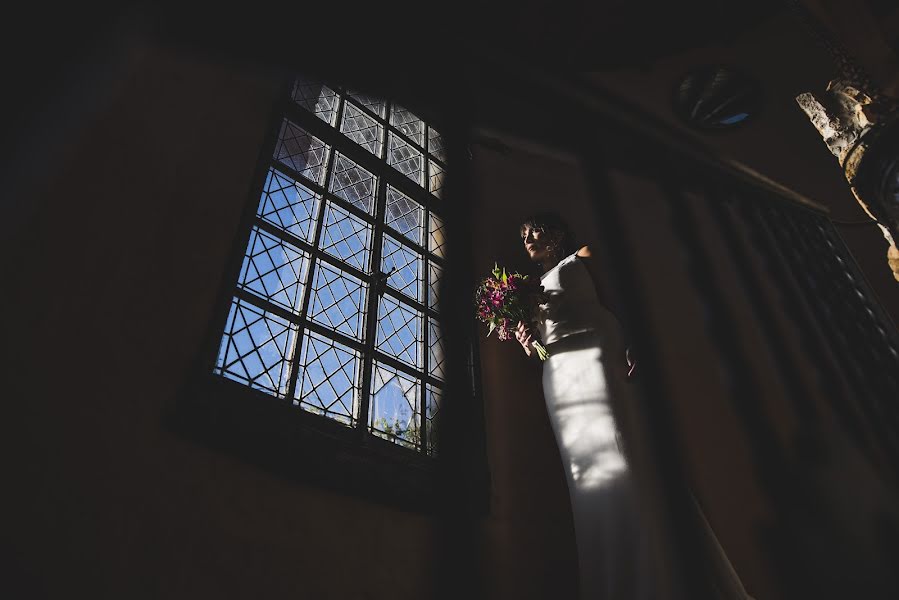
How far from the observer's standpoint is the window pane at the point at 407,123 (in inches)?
179

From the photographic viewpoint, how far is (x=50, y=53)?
0.48 metres

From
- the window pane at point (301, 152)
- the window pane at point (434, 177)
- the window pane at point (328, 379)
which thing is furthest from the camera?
the window pane at point (434, 177)

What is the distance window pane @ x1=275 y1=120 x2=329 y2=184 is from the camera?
3373 mm

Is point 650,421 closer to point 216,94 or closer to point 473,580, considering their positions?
point 473,580

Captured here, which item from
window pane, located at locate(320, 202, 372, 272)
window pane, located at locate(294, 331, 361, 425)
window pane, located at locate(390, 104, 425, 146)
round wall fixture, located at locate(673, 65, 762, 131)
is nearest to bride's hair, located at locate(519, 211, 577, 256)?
window pane, located at locate(320, 202, 372, 272)

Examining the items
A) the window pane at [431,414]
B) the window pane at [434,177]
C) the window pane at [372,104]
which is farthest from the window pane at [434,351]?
the window pane at [372,104]

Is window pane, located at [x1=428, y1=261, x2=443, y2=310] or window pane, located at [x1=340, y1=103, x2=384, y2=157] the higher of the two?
window pane, located at [x1=340, y1=103, x2=384, y2=157]

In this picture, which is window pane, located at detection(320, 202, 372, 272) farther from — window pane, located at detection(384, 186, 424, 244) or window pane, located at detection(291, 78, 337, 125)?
window pane, located at detection(291, 78, 337, 125)

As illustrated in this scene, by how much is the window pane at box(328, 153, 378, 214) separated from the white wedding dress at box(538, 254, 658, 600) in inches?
54.2

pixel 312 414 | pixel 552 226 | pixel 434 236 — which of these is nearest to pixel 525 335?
pixel 552 226

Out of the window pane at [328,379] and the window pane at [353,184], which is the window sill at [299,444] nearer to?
the window pane at [328,379]

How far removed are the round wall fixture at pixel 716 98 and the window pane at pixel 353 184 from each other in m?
4.47

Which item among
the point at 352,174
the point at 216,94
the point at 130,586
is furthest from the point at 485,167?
the point at 130,586

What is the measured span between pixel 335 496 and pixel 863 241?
6.18 meters
